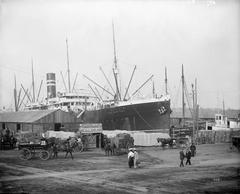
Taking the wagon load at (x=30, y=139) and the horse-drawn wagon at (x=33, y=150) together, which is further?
the wagon load at (x=30, y=139)

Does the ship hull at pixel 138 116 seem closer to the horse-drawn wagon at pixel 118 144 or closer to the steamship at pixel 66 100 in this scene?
the steamship at pixel 66 100

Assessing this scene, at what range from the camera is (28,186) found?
40.0 ft

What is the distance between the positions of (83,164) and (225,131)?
2384 cm

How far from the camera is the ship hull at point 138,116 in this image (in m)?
44.2

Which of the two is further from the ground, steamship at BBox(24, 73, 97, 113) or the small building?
A: steamship at BBox(24, 73, 97, 113)

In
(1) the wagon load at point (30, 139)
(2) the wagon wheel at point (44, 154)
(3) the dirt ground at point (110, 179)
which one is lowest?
(3) the dirt ground at point (110, 179)

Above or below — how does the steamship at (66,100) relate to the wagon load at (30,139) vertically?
above

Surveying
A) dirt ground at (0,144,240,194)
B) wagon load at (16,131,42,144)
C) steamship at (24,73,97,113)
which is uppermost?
steamship at (24,73,97,113)

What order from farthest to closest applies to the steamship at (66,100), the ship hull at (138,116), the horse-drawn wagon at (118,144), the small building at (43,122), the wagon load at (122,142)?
the steamship at (66,100)
the ship hull at (138,116)
the small building at (43,122)
the wagon load at (122,142)
the horse-drawn wagon at (118,144)

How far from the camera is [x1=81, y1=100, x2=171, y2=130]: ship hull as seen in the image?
44.2 meters

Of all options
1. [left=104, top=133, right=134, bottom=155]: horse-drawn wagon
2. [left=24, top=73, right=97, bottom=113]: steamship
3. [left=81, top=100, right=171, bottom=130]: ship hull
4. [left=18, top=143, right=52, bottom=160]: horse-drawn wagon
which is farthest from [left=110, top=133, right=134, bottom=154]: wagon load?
[left=24, top=73, right=97, bottom=113]: steamship

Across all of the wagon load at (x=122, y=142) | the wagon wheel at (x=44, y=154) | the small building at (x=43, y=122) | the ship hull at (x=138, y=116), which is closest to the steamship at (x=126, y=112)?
the ship hull at (x=138, y=116)

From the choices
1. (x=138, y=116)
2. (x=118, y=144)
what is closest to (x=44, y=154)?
(x=118, y=144)

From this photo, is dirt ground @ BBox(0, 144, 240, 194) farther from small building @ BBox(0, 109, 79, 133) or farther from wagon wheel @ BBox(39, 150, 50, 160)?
small building @ BBox(0, 109, 79, 133)
